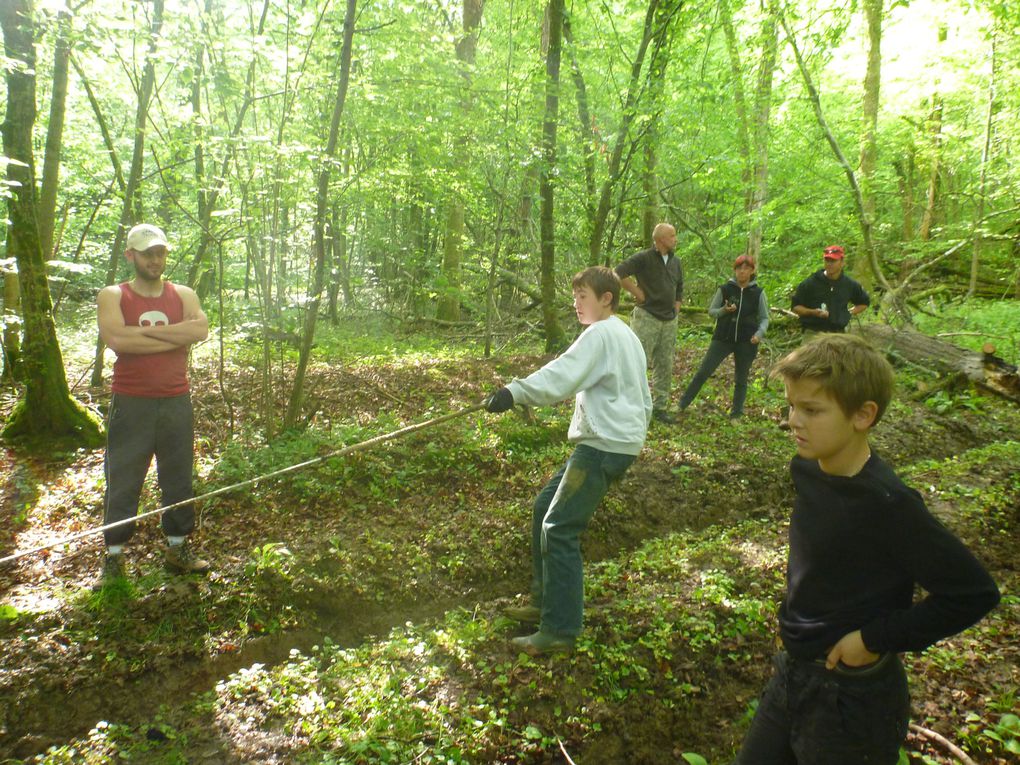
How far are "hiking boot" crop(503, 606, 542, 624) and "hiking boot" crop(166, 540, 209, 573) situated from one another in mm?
2382

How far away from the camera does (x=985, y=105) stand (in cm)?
1439

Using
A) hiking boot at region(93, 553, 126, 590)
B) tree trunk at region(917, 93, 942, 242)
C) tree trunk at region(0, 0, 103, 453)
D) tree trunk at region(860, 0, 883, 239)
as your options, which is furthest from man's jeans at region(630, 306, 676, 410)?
tree trunk at region(917, 93, 942, 242)

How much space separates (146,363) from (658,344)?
597 centimetres

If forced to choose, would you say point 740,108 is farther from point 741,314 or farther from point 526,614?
point 526,614

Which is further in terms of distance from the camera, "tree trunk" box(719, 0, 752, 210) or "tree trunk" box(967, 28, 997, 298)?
"tree trunk" box(967, 28, 997, 298)

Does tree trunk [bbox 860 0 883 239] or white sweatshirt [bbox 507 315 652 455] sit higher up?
tree trunk [bbox 860 0 883 239]

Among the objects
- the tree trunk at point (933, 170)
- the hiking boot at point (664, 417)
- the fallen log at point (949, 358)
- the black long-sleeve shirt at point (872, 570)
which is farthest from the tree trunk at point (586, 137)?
the tree trunk at point (933, 170)

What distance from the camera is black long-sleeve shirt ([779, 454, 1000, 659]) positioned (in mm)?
1587

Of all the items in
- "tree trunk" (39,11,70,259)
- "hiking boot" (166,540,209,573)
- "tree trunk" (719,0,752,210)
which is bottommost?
"hiking boot" (166,540,209,573)

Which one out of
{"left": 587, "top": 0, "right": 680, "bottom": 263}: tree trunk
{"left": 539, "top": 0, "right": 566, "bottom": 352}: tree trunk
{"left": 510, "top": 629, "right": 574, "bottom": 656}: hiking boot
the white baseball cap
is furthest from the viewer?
{"left": 587, "top": 0, "right": 680, "bottom": 263}: tree trunk

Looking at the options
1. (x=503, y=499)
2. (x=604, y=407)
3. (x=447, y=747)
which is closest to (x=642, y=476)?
(x=503, y=499)

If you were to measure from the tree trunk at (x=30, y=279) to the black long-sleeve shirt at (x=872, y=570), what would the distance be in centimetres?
704

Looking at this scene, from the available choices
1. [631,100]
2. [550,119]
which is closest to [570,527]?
[550,119]

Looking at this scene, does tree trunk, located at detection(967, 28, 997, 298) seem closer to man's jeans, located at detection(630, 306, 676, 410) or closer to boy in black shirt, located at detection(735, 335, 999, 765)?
man's jeans, located at detection(630, 306, 676, 410)
